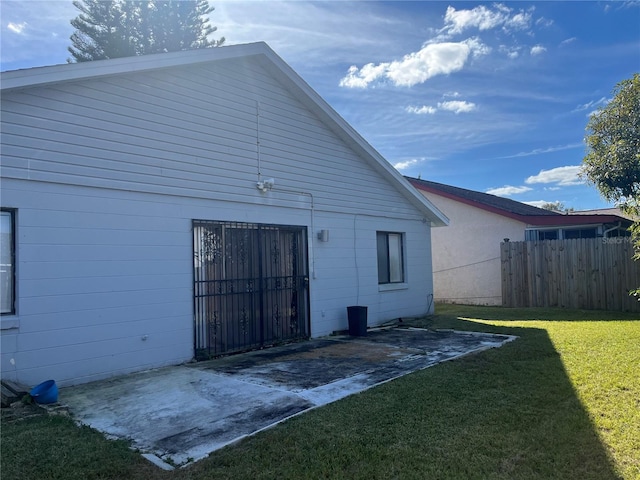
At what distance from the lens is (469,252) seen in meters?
16.6

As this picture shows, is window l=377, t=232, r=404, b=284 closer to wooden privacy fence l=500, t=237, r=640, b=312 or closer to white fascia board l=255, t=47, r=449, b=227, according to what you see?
white fascia board l=255, t=47, r=449, b=227

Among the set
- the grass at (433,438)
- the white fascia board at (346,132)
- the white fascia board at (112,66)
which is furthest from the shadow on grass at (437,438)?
the white fascia board at (346,132)

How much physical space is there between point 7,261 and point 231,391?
10.8 ft

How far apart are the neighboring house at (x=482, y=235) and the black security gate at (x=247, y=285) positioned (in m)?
9.16

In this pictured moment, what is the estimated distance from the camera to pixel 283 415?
4551 millimetres

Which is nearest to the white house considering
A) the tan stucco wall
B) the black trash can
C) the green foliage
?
the black trash can

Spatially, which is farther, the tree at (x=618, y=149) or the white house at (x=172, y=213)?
the tree at (x=618, y=149)

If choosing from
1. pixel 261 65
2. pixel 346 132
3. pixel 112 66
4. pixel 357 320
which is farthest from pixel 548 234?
pixel 112 66

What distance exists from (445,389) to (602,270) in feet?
32.4

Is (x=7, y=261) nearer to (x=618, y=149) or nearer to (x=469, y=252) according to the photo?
(x=618, y=149)

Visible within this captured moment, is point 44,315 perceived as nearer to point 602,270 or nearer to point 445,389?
point 445,389

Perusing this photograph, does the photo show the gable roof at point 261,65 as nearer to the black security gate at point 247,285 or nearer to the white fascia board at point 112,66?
the white fascia board at point 112,66

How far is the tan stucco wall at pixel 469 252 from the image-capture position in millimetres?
15789

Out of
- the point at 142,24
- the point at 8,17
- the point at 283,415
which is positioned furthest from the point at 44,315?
the point at 142,24
